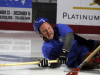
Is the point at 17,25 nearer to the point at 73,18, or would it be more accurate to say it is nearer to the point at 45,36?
the point at 73,18

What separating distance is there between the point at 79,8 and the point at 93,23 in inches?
18.2

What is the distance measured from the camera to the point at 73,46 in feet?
4.13

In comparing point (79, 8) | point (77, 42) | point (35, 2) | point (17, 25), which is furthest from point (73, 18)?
point (77, 42)

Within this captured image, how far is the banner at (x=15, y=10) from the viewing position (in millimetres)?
4137

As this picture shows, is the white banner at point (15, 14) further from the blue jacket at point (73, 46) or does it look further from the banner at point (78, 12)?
the blue jacket at point (73, 46)

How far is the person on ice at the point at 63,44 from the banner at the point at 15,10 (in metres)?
2.87

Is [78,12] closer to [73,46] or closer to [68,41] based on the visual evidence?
[73,46]

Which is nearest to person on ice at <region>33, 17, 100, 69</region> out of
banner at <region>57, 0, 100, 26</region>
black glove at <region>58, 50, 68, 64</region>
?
black glove at <region>58, 50, 68, 64</region>

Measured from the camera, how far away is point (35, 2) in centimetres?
417

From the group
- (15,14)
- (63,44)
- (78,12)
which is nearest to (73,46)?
(63,44)

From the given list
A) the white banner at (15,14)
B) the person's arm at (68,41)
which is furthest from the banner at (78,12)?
the person's arm at (68,41)

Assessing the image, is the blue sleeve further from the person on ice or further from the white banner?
the white banner

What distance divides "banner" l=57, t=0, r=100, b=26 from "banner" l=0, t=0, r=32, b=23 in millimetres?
694

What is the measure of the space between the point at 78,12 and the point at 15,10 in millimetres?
1415
